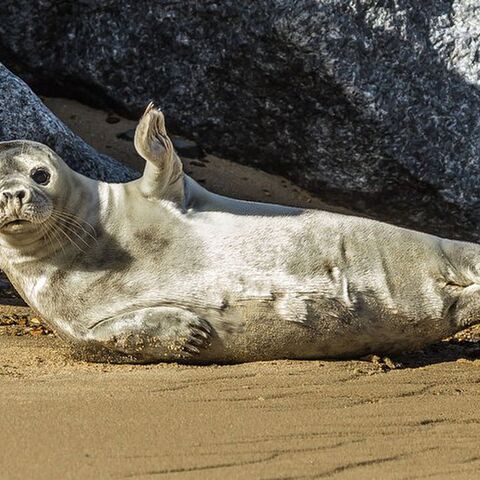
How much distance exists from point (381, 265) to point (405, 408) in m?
0.95

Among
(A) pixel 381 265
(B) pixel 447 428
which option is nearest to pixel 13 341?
(A) pixel 381 265

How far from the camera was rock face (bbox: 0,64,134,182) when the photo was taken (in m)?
6.93

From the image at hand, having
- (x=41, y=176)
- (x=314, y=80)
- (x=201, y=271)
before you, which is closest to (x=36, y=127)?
(x=41, y=176)

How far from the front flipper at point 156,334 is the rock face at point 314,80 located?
2563 millimetres

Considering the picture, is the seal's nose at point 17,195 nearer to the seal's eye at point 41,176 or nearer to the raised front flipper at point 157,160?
the seal's eye at point 41,176

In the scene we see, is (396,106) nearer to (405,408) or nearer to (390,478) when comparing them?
(405,408)

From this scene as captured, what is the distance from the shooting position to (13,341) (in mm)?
5793

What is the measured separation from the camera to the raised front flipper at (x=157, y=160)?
5375mm

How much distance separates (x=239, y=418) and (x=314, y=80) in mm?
3430

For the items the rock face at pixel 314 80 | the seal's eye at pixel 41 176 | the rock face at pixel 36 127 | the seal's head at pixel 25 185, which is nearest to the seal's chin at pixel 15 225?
the seal's head at pixel 25 185

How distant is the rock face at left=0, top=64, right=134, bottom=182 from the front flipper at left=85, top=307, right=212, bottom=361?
1958 millimetres

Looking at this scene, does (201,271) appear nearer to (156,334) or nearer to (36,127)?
(156,334)

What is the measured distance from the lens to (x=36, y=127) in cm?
697

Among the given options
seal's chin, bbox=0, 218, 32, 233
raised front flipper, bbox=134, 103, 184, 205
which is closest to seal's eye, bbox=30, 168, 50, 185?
seal's chin, bbox=0, 218, 32, 233
